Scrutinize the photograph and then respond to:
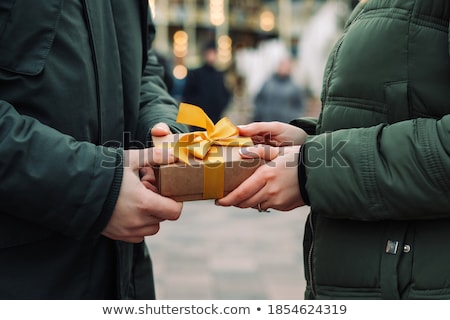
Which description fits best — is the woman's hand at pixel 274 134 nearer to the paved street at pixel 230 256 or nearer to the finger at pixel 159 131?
the finger at pixel 159 131

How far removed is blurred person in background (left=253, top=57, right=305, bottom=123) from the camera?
10.2m

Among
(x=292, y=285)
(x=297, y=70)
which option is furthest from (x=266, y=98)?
(x=297, y=70)

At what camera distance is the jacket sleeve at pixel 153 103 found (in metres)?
2.16

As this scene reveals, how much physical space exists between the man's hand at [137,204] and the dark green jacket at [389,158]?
371mm

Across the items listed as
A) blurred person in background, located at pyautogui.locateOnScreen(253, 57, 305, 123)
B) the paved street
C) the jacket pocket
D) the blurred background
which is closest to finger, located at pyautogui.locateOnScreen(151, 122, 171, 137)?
the jacket pocket

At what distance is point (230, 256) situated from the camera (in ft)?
18.9

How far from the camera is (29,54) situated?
170cm

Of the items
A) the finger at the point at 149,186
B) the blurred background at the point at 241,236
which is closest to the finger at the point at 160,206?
the finger at the point at 149,186

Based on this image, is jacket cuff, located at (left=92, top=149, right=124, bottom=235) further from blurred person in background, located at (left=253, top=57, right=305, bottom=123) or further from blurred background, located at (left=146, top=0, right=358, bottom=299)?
blurred person in background, located at (left=253, top=57, right=305, bottom=123)

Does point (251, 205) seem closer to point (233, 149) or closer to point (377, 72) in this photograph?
point (233, 149)

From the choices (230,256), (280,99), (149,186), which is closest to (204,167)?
(149,186)

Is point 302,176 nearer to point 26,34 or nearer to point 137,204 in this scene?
point 137,204

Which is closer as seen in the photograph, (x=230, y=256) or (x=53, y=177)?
(x=53, y=177)

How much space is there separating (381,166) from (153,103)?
3.27 feet
